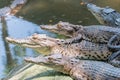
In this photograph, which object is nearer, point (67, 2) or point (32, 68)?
point (32, 68)

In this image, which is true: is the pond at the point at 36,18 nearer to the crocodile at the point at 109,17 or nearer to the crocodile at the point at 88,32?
the crocodile at the point at 109,17

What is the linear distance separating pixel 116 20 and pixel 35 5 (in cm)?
Result: 524

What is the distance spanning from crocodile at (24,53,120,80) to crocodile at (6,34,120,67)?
257 mm

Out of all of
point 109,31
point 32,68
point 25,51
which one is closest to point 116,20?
point 109,31

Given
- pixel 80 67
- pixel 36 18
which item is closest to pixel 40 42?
pixel 80 67

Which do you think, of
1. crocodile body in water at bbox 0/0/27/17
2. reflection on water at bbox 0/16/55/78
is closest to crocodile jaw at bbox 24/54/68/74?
reflection on water at bbox 0/16/55/78

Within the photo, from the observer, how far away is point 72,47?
392 centimetres

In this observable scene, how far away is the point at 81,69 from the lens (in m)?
3.37

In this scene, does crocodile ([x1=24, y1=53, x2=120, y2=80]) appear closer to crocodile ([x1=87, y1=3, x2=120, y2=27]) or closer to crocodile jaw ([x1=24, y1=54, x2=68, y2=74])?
crocodile jaw ([x1=24, y1=54, x2=68, y2=74])

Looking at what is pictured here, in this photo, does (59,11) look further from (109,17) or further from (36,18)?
(109,17)

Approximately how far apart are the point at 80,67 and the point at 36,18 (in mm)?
5169

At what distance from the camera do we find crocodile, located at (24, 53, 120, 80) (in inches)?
128

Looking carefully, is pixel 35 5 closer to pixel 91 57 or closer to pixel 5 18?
pixel 5 18

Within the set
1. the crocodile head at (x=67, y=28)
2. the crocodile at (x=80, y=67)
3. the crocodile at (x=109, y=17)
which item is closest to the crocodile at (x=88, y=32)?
the crocodile head at (x=67, y=28)
